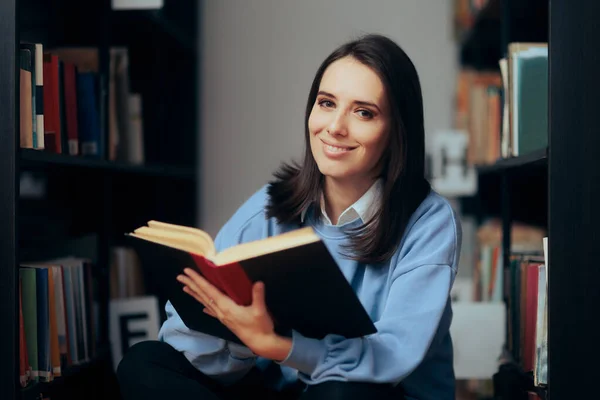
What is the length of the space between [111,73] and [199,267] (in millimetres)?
1213

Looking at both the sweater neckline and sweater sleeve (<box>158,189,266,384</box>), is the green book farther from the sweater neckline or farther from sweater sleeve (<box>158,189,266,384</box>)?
sweater sleeve (<box>158,189,266,384</box>)

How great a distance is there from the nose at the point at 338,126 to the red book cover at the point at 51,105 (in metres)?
0.69

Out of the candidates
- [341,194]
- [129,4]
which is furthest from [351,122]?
[129,4]

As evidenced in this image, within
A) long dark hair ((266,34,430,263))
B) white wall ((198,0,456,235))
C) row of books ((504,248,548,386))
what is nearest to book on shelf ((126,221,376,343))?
long dark hair ((266,34,430,263))

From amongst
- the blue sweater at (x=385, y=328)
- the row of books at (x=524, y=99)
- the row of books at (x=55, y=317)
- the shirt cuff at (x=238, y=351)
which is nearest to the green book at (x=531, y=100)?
the row of books at (x=524, y=99)

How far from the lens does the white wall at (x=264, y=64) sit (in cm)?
263

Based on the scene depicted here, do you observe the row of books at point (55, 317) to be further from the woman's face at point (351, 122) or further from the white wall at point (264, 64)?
the white wall at point (264, 64)

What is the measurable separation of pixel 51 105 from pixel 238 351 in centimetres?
78

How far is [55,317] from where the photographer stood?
5.16 ft

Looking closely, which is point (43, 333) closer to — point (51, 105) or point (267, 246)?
point (51, 105)

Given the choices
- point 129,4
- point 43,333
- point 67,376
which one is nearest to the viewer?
point 43,333

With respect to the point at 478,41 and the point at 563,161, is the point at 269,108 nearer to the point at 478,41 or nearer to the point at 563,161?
the point at 478,41

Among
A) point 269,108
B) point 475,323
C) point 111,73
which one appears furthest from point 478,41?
point 111,73

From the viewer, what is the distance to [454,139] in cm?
253
